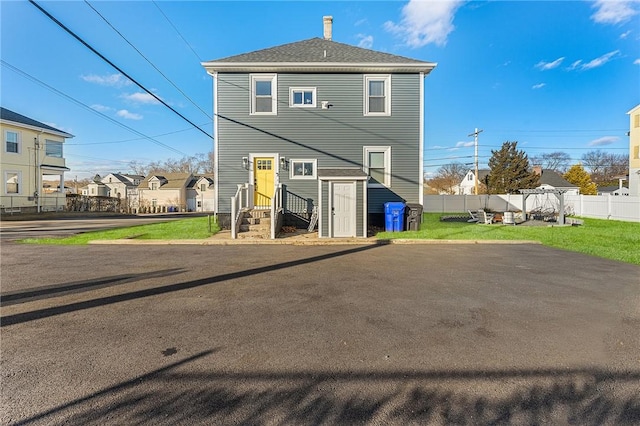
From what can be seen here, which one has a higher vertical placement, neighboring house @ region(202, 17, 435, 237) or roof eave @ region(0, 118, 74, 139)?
roof eave @ region(0, 118, 74, 139)

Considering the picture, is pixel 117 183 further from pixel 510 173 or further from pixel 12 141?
pixel 510 173

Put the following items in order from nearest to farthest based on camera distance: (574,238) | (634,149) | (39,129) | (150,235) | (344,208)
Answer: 1. (574,238)
2. (344,208)
3. (150,235)
4. (39,129)
5. (634,149)

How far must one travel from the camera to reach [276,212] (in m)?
12.6

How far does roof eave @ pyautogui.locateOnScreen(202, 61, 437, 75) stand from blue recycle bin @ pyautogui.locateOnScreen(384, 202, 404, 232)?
6350mm

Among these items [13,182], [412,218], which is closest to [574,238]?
[412,218]

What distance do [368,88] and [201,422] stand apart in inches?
582

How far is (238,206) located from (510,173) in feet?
125

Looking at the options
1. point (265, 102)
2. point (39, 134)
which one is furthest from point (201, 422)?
point (39, 134)

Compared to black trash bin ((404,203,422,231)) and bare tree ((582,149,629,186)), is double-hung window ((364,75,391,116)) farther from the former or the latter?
bare tree ((582,149,629,186))

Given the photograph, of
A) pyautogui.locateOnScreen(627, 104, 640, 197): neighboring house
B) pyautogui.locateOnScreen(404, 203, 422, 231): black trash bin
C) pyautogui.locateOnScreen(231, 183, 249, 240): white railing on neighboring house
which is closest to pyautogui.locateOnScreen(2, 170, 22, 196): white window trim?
pyautogui.locateOnScreen(231, 183, 249, 240): white railing on neighboring house

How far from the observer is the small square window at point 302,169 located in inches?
574

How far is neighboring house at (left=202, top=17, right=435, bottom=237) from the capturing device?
14406mm

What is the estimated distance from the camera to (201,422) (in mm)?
2297

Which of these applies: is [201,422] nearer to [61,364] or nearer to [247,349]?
[247,349]
